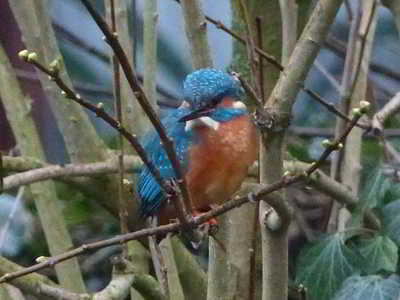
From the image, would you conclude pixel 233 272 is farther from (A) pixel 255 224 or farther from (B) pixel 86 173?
(B) pixel 86 173

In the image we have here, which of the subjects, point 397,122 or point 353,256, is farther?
point 397,122

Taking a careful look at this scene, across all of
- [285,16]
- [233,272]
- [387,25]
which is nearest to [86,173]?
[233,272]

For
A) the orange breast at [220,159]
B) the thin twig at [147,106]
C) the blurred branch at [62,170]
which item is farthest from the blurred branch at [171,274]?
the thin twig at [147,106]

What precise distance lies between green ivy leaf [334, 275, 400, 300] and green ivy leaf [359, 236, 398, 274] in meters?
0.04

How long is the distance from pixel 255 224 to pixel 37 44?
87cm

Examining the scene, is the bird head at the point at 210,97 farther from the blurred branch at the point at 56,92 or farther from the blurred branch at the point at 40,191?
the blurred branch at the point at 40,191

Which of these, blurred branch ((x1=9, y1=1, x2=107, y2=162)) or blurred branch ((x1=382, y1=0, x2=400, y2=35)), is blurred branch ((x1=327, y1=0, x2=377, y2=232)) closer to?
blurred branch ((x1=382, y1=0, x2=400, y2=35))

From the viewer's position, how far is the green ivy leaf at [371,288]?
247cm

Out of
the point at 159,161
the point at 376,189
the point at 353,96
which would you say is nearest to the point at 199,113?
the point at 159,161

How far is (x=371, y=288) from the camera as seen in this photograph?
2492mm

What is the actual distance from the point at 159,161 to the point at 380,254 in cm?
67

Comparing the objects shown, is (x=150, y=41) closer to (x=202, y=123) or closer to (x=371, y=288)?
(x=202, y=123)

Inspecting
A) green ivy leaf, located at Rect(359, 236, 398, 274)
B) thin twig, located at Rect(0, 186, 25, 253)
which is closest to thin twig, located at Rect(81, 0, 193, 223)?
green ivy leaf, located at Rect(359, 236, 398, 274)

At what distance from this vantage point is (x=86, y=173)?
2.66 metres
